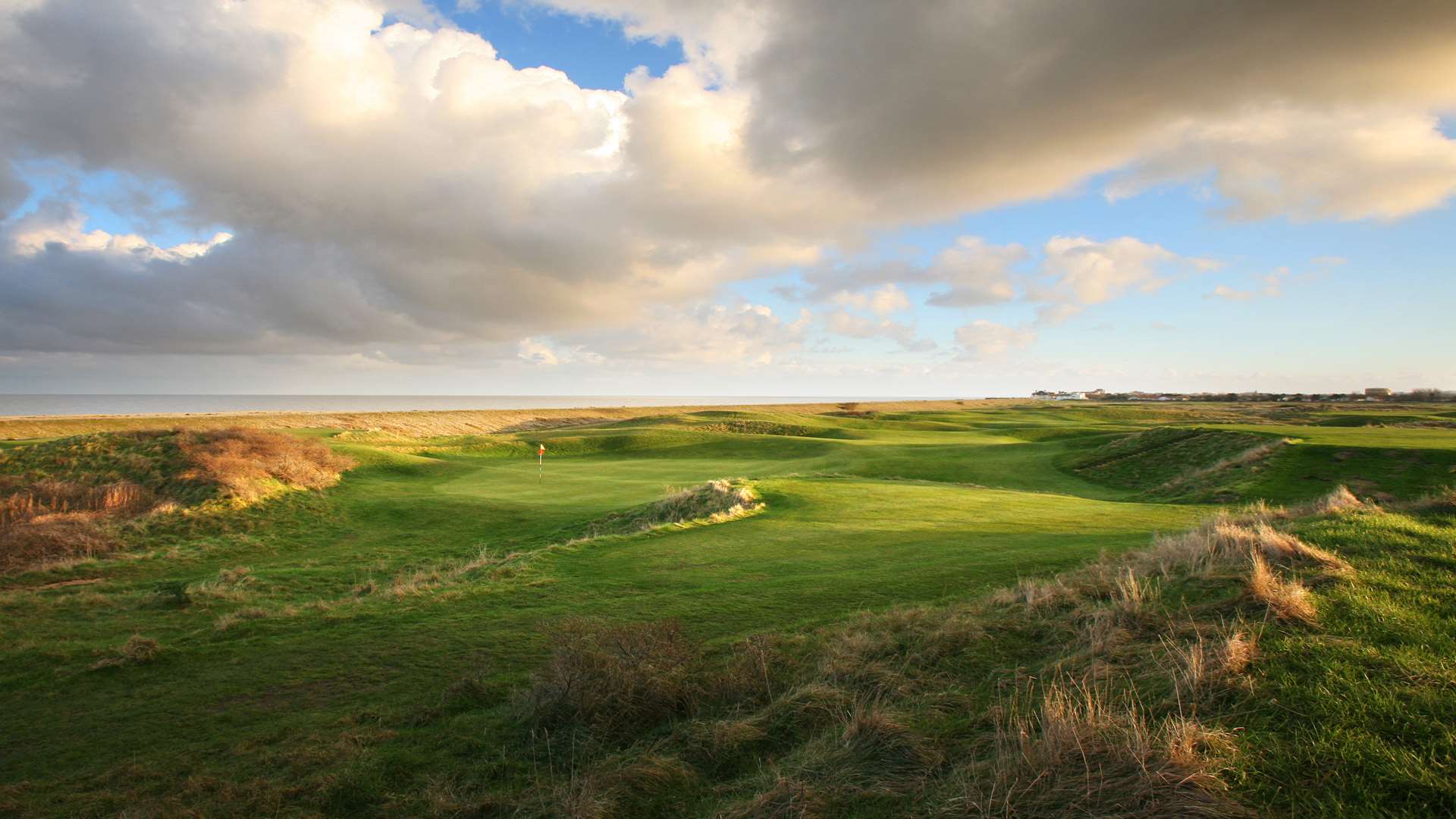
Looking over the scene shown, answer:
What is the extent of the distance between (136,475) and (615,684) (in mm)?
31828

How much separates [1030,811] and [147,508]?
32.0 m

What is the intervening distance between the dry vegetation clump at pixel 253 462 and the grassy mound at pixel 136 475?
36mm

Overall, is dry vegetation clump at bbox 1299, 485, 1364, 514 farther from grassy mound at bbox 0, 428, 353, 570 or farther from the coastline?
the coastline

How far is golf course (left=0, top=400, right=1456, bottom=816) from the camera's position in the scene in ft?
15.1

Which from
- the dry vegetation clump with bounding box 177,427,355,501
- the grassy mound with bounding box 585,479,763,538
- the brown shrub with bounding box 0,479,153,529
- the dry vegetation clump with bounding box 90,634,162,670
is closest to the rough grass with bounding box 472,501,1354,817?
the dry vegetation clump with bounding box 90,634,162,670

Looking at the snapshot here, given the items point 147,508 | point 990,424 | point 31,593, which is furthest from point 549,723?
point 990,424

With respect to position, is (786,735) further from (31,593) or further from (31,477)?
(31,477)

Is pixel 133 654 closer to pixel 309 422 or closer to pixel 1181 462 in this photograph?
pixel 1181 462

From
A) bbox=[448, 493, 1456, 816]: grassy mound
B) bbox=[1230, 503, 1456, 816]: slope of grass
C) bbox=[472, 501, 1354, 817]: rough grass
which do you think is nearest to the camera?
bbox=[1230, 503, 1456, 816]: slope of grass

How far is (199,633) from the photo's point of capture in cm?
1144

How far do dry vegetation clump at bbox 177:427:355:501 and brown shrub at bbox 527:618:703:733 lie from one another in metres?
25.5

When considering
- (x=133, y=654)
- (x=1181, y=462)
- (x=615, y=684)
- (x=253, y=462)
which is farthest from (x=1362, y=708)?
(x=253, y=462)

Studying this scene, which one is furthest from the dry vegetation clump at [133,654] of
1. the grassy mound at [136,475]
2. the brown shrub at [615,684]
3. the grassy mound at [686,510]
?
the grassy mound at [136,475]

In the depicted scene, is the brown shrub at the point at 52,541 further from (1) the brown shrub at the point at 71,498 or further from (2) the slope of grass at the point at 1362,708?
(2) the slope of grass at the point at 1362,708
